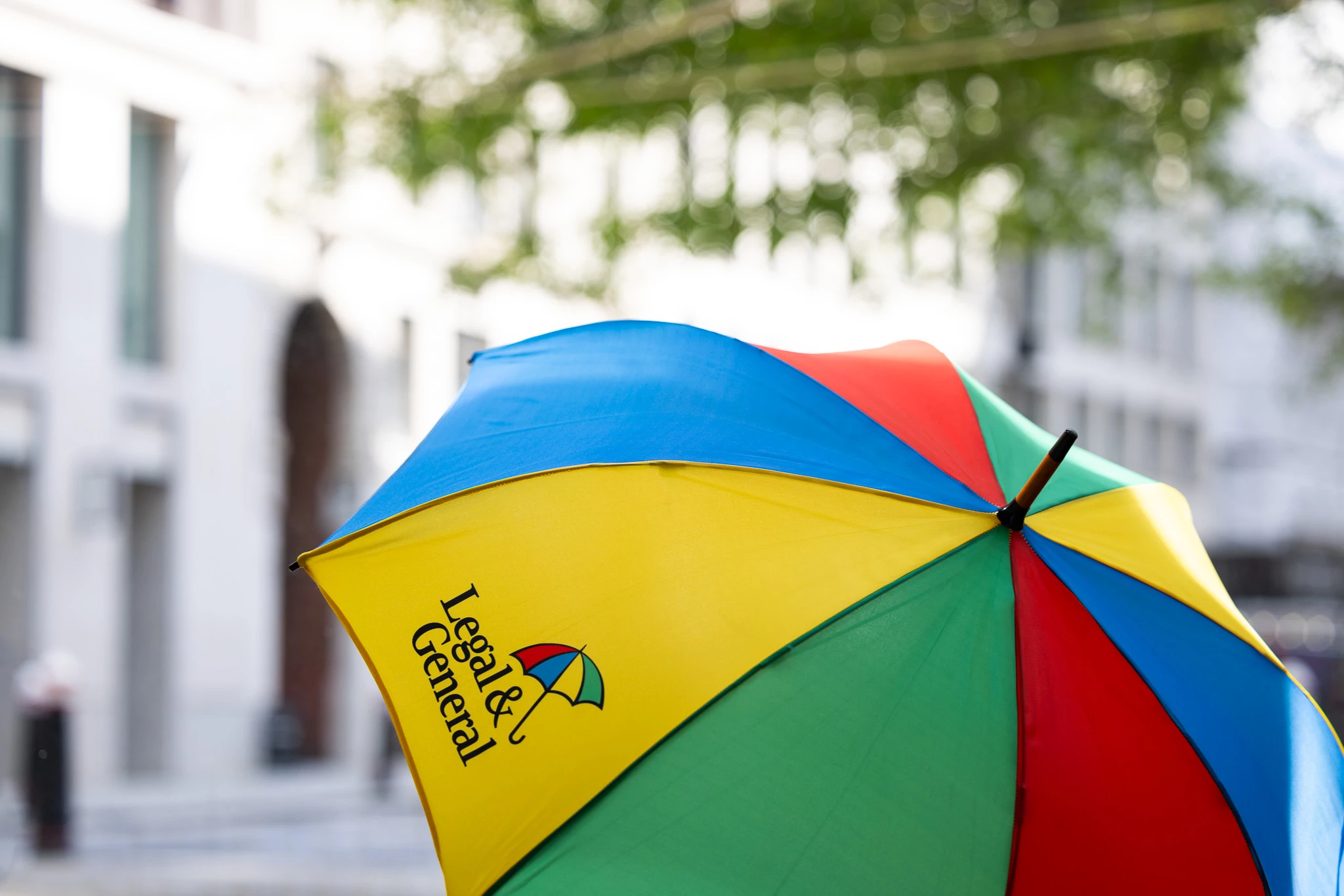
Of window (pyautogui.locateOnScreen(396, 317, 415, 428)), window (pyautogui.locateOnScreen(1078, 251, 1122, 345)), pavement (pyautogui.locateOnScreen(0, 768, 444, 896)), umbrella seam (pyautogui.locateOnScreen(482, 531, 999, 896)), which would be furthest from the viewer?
window (pyautogui.locateOnScreen(396, 317, 415, 428))

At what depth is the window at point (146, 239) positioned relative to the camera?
63.2 feet

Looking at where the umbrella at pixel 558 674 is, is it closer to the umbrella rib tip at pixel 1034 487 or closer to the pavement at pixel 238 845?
the umbrella rib tip at pixel 1034 487

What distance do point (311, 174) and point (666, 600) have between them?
13150 mm

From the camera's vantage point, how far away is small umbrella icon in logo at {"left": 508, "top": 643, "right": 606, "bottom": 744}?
112 inches

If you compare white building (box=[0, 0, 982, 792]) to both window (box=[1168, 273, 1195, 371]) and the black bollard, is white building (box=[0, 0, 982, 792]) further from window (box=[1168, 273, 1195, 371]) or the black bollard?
window (box=[1168, 273, 1195, 371])

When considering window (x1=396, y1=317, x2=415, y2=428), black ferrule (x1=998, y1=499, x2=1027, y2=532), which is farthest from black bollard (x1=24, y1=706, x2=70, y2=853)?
window (x1=396, y1=317, x2=415, y2=428)

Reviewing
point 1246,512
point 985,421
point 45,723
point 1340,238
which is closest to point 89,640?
point 45,723

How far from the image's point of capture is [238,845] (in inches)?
529

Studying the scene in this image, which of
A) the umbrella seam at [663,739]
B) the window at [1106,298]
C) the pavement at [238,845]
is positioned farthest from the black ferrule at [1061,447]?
the window at [1106,298]

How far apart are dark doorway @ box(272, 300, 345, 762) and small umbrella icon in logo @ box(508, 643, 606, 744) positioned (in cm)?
2037

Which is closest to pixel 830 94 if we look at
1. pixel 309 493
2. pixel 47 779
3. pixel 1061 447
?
pixel 47 779

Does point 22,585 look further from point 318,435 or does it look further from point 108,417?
point 318,435

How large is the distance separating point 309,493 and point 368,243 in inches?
144

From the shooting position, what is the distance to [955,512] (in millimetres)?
2953
